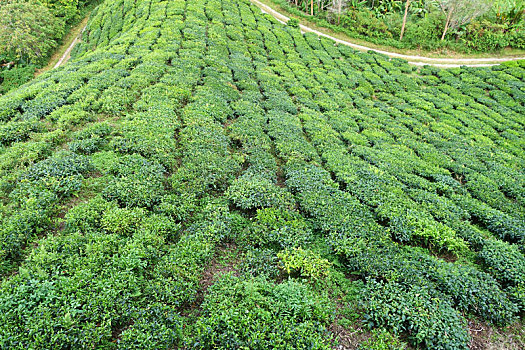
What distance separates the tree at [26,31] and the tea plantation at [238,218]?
70.1 ft

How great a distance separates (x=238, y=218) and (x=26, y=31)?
1597 inches

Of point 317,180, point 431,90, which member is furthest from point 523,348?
point 431,90

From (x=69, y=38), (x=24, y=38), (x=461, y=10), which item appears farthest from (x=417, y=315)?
(x=69, y=38)

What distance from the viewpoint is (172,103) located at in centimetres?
1552

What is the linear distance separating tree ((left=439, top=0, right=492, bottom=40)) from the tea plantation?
2264cm

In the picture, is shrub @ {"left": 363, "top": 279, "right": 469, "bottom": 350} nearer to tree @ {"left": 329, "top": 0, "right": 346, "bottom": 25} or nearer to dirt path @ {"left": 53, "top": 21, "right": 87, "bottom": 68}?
tree @ {"left": 329, "top": 0, "right": 346, "bottom": 25}

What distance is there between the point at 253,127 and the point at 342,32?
102ft

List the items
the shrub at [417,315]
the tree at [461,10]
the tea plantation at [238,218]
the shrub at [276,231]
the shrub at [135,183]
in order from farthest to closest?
the tree at [461,10], the shrub at [135,183], the shrub at [276,231], the shrub at [417,315], the tea plantation at [238,218]

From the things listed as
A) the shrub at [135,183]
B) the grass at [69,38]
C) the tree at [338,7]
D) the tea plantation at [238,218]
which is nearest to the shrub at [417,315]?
the tea plantation at [238,218]

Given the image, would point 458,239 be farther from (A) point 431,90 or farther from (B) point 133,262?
(A) point 431,90

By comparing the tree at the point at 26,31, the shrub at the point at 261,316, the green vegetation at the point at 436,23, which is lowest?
the green vegetation at the point at 436,23

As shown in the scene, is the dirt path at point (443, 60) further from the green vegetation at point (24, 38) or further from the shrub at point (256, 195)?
the green vegetation at point (24, 38)

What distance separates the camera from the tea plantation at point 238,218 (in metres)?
6.74

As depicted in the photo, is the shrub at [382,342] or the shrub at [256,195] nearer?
the shrub at [382,342]
